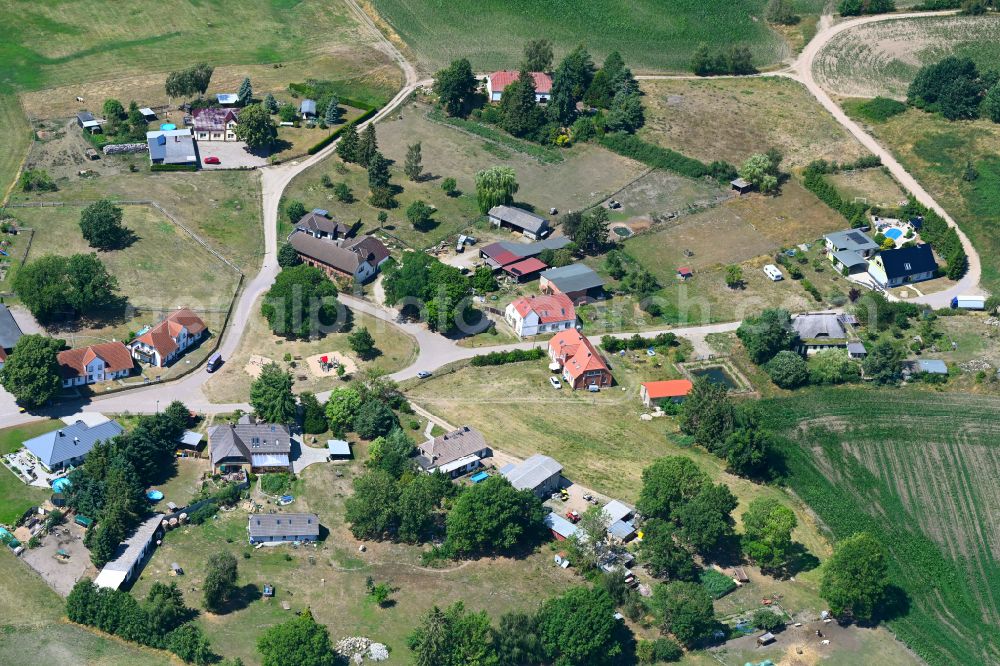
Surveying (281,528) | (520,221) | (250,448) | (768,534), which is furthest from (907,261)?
(281,528)

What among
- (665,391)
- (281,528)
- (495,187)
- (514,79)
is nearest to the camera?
(281,528)

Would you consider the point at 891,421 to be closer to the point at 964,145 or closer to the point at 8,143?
the point at 964,145

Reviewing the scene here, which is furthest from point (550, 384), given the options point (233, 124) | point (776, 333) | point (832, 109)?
point (832, 109)

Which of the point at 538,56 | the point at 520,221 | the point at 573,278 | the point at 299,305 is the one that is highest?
the point at 538,56

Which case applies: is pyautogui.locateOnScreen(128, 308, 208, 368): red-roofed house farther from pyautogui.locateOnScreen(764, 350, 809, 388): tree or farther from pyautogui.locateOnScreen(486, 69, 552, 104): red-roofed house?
pyautogui.locateOnScreen(486, 69, 552, 104): red-roofed house

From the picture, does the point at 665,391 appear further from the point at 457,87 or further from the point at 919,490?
the point at 457,87
